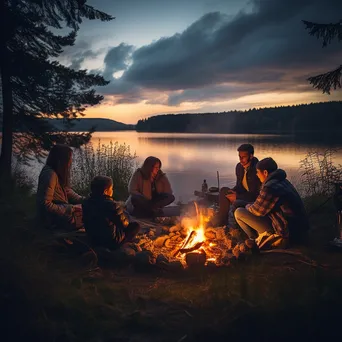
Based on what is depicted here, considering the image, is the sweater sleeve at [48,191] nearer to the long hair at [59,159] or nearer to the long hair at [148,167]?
the long hair at [59,159]

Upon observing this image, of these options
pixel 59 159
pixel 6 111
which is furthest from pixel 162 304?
pixel 6 111

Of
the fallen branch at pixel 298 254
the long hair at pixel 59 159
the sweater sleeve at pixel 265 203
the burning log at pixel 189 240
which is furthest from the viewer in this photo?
the long hair at pixel 59 159

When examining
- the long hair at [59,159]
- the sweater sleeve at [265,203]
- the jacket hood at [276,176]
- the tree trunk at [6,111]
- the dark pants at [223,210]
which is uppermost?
the tree trunk at [6,111]

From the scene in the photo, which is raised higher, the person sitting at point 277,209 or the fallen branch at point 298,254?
the person sitting at point 277,209

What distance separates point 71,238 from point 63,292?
1663 millimetres

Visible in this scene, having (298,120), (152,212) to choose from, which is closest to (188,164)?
(152,212)

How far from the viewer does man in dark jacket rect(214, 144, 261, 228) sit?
6.66 meters

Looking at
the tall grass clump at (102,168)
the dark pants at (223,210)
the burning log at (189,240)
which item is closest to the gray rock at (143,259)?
the burning log at (189,240)

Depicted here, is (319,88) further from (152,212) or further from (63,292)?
(63,292)

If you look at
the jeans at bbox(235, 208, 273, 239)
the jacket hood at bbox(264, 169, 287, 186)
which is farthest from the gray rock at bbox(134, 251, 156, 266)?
the jacket hood at bbox(264, 169, 287, 186)

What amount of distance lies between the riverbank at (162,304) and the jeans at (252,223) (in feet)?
3.23

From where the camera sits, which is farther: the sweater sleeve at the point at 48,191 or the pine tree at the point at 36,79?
the pine tree at the point at 36,79

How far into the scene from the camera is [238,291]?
11.6 feet

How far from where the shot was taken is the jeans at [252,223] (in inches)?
212
